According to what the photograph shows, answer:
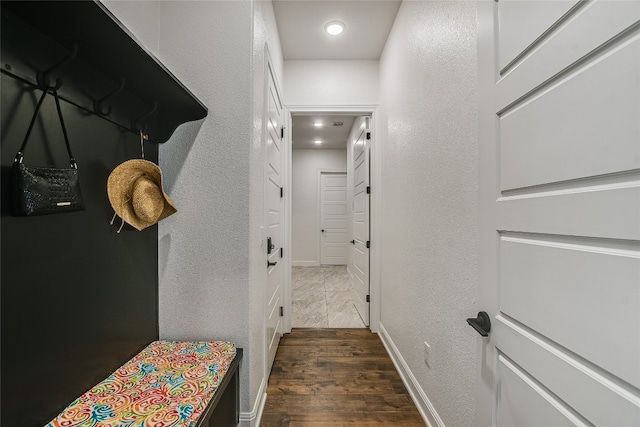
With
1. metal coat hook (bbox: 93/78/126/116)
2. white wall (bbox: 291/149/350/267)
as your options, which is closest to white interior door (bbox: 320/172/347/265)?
white wall (bbox: 291/149/350/267)

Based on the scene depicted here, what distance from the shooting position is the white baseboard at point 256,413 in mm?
1424

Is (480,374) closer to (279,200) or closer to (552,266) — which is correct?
(552,266)

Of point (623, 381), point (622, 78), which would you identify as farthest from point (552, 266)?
point (622, 78)

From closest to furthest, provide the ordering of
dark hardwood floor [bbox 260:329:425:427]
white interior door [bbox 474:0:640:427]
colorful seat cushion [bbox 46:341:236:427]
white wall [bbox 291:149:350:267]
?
white interior door [bbox 474:0:640:427]
colorful seat cushion [bbox 46:341:236:427]
dark hardwood floor [bbox 260:329:425:427]
white wall [bbox 291:149:350:267]

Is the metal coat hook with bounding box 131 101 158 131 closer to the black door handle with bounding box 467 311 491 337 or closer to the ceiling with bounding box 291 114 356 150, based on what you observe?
the black door handle with bounding box 467 311 491 337

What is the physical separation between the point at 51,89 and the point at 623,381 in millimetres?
1508

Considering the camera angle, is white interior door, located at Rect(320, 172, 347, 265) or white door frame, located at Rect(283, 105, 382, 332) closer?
white door frame, located at Rect(283, 105, 382, 332)

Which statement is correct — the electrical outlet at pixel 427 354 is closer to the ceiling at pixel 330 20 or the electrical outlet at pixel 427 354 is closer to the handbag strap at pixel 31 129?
the handbag strap at pixel 31 129

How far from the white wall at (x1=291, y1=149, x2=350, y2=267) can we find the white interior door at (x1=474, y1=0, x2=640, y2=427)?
5722 millimetres

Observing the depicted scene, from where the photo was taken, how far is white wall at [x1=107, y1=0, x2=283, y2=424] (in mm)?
1389

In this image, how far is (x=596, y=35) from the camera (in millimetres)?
526

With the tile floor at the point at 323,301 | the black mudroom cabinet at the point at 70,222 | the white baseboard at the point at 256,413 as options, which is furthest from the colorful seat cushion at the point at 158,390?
the tile floor at the point at 323,301

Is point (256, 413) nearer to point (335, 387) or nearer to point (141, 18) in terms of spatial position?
point (335, 387)

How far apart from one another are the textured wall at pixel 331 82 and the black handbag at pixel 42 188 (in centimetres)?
226
